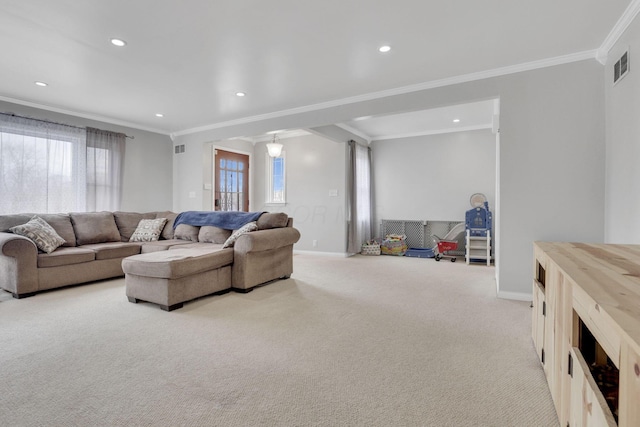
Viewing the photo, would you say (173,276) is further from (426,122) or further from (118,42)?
(426,122)

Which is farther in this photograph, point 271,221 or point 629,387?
point 271,221

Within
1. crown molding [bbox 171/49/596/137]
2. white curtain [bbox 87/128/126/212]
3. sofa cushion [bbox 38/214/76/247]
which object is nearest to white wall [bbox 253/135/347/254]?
crown molding [bbox 171/49/596/137]

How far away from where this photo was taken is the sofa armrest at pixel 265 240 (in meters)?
3.46

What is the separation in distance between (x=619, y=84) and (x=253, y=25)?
3.01 m

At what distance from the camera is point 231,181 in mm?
6840

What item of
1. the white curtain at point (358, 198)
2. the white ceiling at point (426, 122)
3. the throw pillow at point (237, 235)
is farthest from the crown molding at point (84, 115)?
the white curtain at point (358, 198)

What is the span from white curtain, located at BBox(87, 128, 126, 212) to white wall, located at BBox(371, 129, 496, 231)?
495cm

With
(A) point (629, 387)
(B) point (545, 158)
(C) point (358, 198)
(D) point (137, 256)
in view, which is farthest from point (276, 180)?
(A) point (629, 387)

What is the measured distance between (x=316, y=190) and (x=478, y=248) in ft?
10.4

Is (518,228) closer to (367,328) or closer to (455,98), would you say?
(455,98)

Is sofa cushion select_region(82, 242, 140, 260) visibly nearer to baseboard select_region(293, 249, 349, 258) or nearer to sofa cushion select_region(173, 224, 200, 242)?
sofa cushion select_region(173, 224, 200, 242)

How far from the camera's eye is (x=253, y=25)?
2551 millimetres

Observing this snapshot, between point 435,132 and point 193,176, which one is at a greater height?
point 435,132

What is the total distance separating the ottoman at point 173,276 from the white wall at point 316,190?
3.21 m
